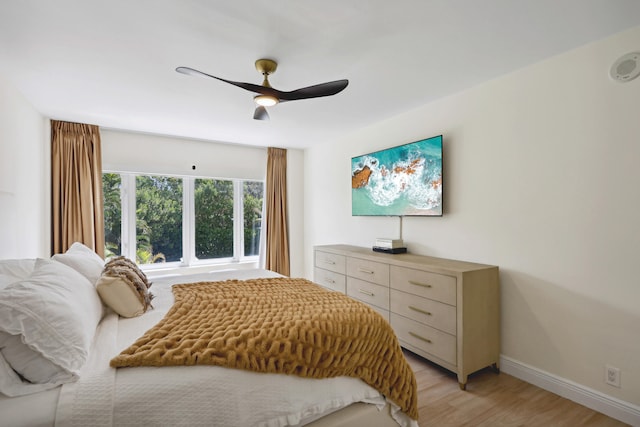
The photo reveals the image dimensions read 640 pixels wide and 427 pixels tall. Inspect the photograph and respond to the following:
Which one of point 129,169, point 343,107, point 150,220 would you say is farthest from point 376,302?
point 129,169

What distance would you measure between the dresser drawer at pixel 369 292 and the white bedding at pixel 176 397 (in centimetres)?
143

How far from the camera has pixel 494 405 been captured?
203 cm

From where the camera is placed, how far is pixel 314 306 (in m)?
1.77

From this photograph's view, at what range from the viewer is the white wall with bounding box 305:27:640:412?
6.06 feet

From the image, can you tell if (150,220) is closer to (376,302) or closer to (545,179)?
(376,302)

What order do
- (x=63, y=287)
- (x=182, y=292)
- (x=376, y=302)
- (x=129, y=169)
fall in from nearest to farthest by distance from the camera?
(x=63, y=287) < (x=182, y=292) < (x=376, y=302) < (x=129, y=169)

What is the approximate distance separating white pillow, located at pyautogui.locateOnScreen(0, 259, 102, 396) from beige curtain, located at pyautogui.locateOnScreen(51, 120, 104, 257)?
2.57 m

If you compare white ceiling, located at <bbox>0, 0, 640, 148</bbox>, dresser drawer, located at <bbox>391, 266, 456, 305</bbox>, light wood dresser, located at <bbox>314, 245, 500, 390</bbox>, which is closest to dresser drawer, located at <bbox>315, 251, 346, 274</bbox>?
light wood dresser, located at <bbox>314, 245, 500, 390</bbox>

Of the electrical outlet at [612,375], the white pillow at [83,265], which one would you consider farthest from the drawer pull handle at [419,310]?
the white pillow at [83,265]

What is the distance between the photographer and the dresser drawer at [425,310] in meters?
2.30

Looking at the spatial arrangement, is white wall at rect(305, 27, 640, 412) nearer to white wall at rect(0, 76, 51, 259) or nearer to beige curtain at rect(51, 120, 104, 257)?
white wall at rect(0, 76, 51, 259)

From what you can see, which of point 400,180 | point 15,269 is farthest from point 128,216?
point 400,180

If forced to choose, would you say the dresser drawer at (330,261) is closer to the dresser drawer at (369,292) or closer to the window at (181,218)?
the dresser drawer at (369,292)

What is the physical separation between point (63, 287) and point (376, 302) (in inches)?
92.5
